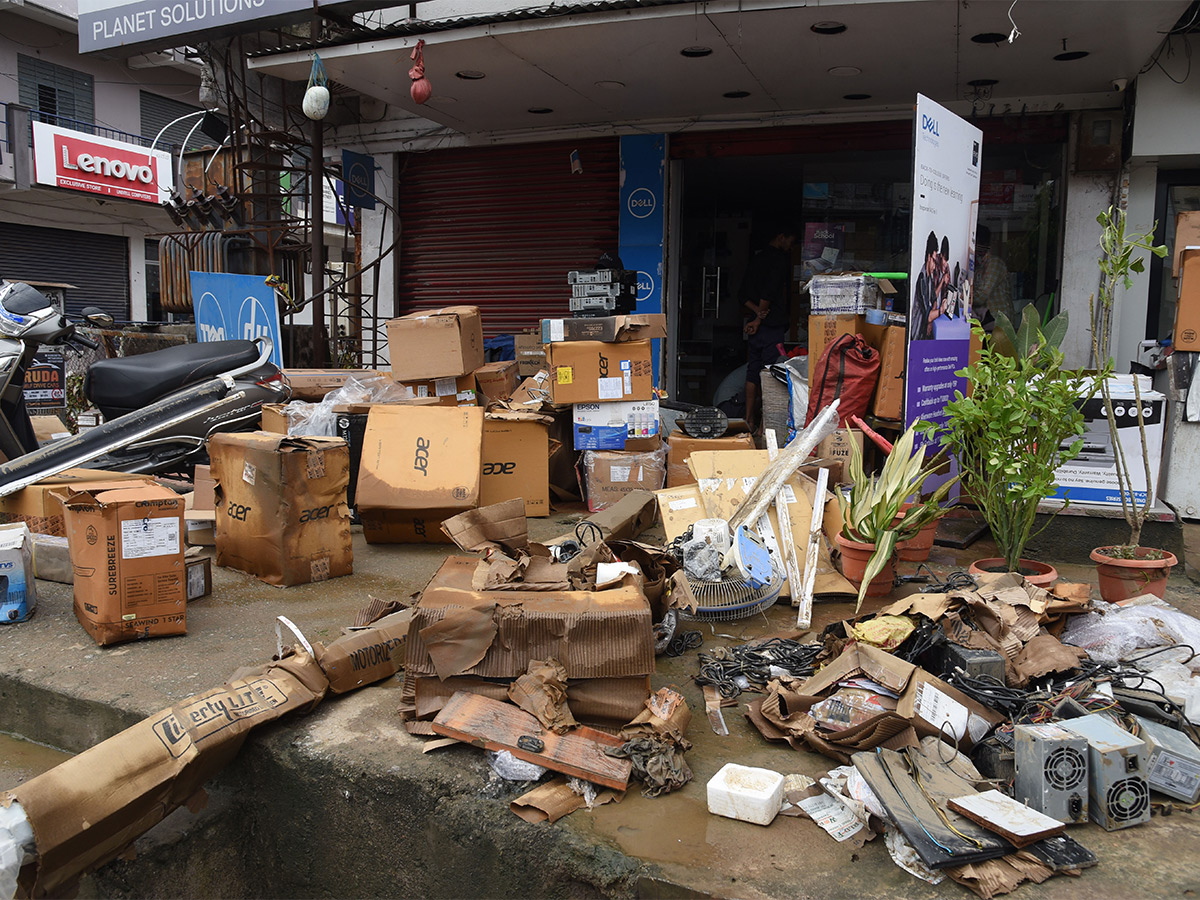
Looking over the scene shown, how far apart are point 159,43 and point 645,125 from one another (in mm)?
4443

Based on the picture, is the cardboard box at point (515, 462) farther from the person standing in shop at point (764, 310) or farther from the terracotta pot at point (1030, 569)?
the person standing in shop at point (764, 310)

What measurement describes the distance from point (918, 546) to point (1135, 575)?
1105 millimetres

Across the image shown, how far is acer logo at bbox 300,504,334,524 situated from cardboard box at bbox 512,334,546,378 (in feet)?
12.2

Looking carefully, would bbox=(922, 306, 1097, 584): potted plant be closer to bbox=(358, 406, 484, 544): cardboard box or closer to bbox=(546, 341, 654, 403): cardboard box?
bbox=(546, 341, 654, 403): cardboard box

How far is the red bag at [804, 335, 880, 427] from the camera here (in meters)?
5.56

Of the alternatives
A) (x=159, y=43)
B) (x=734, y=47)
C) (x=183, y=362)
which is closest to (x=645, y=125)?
(x=734, y=47)

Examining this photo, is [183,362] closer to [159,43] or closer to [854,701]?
[159,43]

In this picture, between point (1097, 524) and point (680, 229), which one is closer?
point (1097, 524)

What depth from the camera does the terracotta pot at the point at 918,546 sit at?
445cm

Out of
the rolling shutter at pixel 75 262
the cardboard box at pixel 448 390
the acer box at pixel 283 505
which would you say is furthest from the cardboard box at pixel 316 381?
the rolling shutter at pixel 75 262

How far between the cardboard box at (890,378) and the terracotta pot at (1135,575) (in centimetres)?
213

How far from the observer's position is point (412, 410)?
196 inches

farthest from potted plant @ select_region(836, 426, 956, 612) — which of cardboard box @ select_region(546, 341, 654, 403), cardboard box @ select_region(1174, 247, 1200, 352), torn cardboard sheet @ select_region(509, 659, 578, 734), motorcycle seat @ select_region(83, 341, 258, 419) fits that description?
motorcycle seat @ select_region(83, 341, 258, 419)

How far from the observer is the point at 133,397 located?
5363 millimetres
